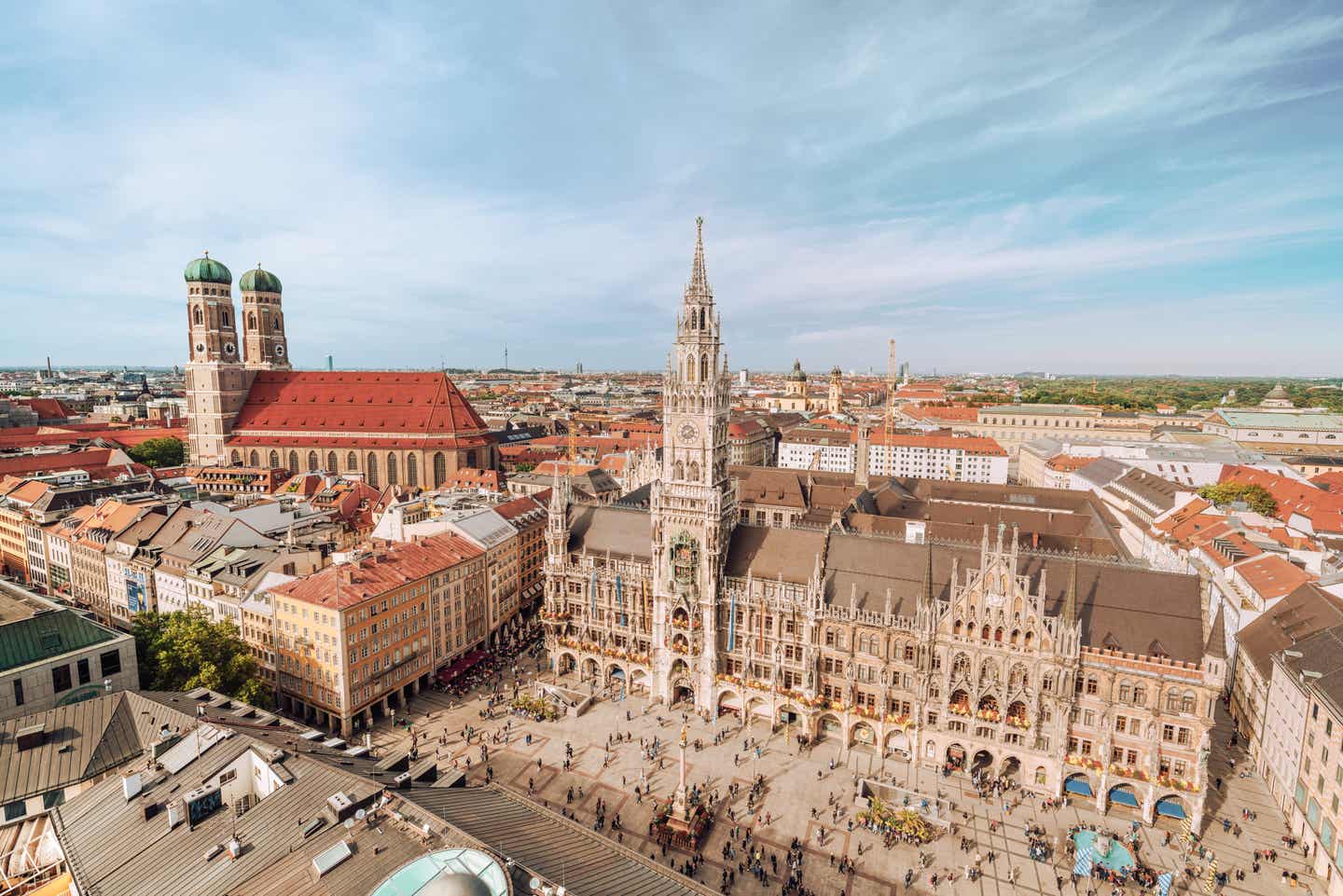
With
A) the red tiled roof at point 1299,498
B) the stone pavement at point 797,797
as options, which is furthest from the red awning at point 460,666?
the red tiled roof at point 1299,498

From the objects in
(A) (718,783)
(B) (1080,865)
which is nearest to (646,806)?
(A) (718,783)

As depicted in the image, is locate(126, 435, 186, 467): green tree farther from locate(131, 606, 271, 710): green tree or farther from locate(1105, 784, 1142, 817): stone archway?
locate(1105, 784, 1142, 817): stone archway

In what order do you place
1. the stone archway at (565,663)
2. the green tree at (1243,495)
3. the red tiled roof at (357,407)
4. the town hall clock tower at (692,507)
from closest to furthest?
1. the town hall clock tower at (692,507)
2. the stone archway at (565,663)
3. the green tree at (1243,495)
4. the red tiled roof at (357,407)

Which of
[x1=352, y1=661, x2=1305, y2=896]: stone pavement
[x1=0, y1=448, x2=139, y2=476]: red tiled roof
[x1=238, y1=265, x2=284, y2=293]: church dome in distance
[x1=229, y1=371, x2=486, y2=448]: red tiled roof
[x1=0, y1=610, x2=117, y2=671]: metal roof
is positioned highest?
[x1=238, y1=265, x2=284, y2=293]: church dome in distance

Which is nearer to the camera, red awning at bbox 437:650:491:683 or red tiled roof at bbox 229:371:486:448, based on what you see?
red awning at bbox 437:650:491:683

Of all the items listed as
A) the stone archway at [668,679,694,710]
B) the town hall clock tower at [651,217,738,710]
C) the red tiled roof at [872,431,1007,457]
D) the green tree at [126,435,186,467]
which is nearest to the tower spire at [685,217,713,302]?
the town hall clock tower at [651,217,738,710]

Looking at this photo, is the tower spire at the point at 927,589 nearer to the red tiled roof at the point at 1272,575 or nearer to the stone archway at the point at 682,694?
the stone archway at the point at 682,694

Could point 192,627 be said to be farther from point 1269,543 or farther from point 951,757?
point 1269,543
